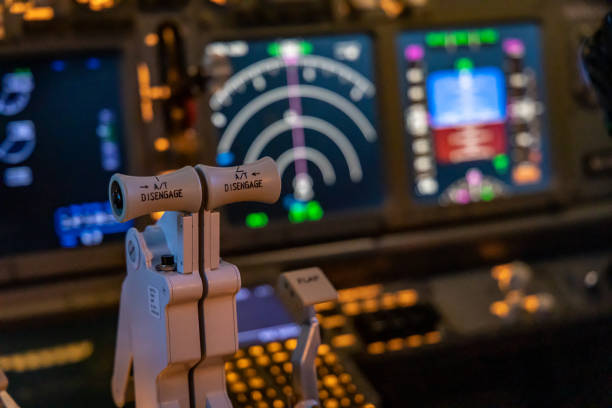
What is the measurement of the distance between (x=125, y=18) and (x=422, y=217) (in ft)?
2.44

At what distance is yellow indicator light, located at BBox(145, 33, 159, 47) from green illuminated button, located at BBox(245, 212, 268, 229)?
39 cm

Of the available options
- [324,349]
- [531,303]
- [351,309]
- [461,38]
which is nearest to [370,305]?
[351,309]

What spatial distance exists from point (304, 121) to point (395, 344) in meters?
0.50

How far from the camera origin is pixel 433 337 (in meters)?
1.46

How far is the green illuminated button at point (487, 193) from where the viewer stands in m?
1.76

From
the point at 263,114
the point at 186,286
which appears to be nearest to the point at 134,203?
the point at 186,286

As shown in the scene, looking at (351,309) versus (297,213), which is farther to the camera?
(297,213)

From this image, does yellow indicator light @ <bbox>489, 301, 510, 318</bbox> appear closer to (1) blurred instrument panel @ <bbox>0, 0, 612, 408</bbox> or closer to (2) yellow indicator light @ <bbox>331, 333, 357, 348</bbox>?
(1) blurred instrument panel @ <bbox>0, 0, 612, 408</bbox>

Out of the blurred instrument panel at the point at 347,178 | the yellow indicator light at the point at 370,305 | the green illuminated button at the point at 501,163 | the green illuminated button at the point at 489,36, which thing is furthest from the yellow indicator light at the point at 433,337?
the green illuminated button at the point at 489,36

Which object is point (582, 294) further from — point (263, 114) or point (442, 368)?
point (263, 114)

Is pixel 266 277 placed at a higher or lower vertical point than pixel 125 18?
lower

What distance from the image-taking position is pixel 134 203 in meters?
0.81

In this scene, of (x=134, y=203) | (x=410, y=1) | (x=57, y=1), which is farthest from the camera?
(x=410, y=1)

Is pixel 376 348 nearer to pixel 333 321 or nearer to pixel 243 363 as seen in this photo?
pixel 333 321
